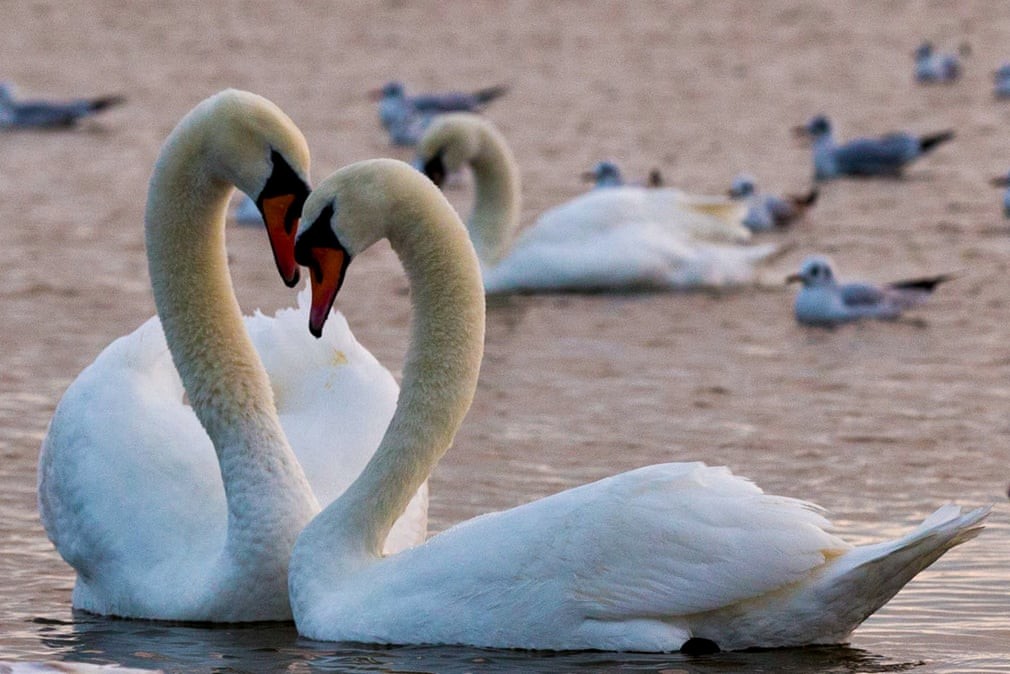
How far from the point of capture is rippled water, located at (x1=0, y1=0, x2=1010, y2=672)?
7.10 meters

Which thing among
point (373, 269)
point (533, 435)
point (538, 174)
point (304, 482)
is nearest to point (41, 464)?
point (304, 482)

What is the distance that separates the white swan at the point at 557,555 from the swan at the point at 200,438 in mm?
274

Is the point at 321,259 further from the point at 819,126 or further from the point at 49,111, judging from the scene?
the point at 49,111

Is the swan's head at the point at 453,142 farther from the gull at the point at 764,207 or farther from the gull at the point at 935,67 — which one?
the gull at the point at 935,67

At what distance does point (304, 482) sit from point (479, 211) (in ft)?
26.1

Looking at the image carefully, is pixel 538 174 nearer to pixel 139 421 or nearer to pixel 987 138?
pixel 987 138

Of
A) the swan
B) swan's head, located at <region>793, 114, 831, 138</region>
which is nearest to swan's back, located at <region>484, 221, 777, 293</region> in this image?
swan's head, located at <region>793, 114, 831, 138</region>

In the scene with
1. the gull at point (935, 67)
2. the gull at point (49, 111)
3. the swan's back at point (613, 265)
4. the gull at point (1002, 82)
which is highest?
the gull at point (935, 67)

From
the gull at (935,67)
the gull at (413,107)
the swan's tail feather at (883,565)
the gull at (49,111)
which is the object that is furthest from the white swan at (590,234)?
the gull at (935,67)

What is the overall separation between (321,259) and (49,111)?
16.4 metres

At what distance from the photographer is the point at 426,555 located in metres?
6.45

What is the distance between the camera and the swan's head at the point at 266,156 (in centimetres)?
679

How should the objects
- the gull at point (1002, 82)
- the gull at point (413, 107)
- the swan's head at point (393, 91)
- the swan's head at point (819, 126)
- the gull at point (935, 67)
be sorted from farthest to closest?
the gull at point (935, 67) < the gull at point (1002, 82) < the swan's head at point (393, 91) < the gull at point (413, 107) < the swan's head at point (819, 126)

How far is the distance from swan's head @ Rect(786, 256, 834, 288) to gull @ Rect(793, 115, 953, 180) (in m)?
5.83
